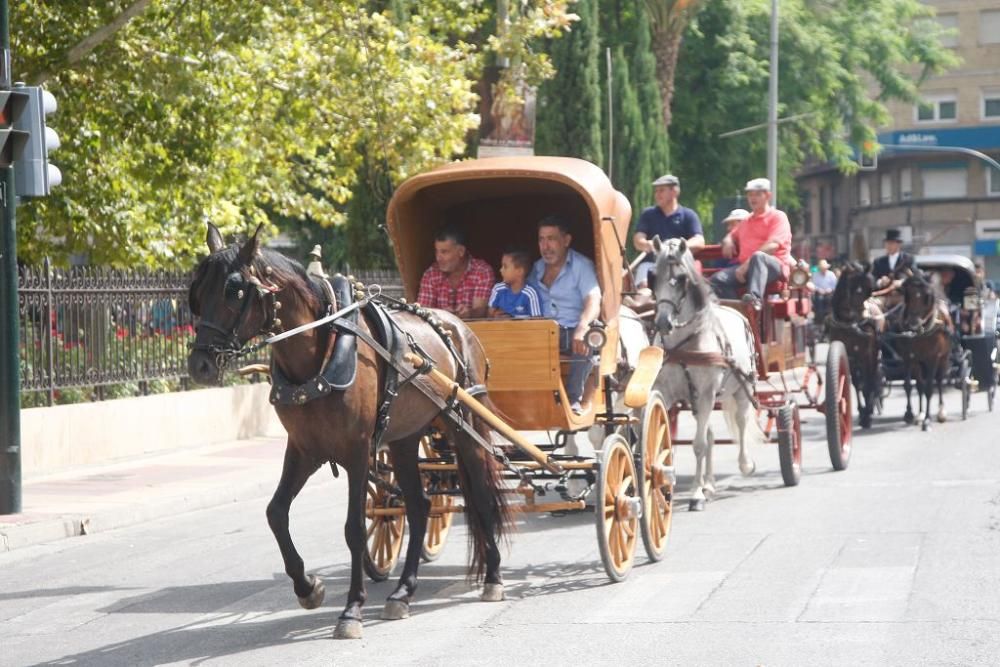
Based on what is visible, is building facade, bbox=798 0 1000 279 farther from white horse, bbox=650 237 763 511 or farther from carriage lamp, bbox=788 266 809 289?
white horse, bbox=650 237 763 511

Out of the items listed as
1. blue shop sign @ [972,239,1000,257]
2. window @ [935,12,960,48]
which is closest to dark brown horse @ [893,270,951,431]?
blue shop sign @ [972,239,1000,257]

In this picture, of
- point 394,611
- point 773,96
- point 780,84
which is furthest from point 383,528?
point 780,84

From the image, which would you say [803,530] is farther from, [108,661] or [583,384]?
[108,661]

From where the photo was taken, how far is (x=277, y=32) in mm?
19375

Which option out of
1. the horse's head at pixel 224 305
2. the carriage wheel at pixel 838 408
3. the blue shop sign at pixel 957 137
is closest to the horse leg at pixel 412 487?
the horse's head at pixel 224 305

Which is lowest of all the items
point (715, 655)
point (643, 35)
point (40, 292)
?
point (715, 655)

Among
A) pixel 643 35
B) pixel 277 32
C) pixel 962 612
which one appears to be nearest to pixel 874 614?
pixel 962 612

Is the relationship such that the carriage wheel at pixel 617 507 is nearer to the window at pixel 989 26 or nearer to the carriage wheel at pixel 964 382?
the carriage wheel at pixel 964 382

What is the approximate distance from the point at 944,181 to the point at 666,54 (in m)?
36.0

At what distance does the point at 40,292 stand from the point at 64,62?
2.25 m

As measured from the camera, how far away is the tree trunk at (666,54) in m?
36.3

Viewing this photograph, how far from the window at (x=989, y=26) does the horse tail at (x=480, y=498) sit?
65.0 meters

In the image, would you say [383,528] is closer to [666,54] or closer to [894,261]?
[894,261]

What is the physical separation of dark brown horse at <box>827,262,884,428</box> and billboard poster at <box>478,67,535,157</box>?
442 centimetres
